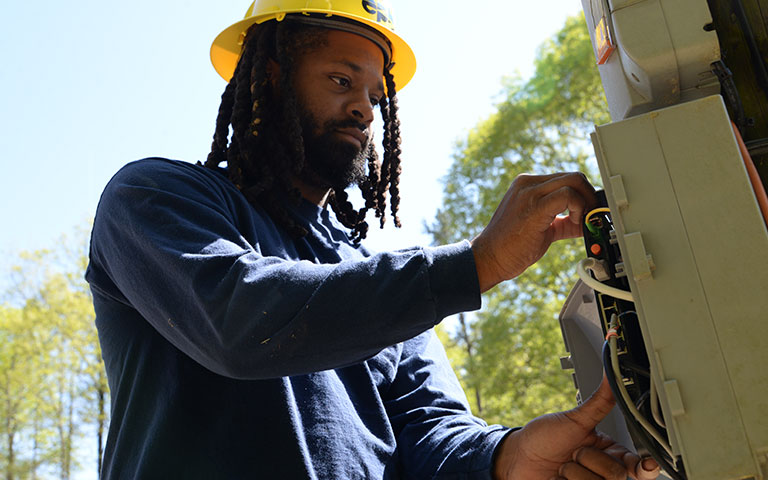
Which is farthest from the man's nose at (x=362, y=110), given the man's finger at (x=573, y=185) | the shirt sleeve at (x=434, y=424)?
the man's finger at (x=573, y=185)

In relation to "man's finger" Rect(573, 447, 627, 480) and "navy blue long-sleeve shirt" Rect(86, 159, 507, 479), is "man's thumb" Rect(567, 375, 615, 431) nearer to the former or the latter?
"man's finger" Rect(573, 447, 627, 480)

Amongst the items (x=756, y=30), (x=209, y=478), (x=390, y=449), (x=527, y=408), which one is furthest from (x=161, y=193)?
(x=527, y=408)

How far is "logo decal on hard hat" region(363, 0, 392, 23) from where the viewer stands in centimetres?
302

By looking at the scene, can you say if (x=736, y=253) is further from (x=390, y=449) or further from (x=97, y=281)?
(x=97, y=281)

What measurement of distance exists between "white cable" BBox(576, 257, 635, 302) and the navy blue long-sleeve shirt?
0.77 ft

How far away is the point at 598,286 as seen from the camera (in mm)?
1512

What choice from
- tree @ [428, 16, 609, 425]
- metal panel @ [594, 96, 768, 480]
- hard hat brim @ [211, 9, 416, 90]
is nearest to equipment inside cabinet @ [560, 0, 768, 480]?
metal panel @ [594, 96, 768, 480]

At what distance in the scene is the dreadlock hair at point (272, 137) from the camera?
2.56m

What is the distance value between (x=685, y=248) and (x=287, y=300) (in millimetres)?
809

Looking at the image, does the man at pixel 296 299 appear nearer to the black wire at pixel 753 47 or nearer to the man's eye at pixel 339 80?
the man's eye at pixel 339 80

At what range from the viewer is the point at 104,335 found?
7.09ft

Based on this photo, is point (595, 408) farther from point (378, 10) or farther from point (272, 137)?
point (378, 10)

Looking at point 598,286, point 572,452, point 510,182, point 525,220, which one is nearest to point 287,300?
point 525,220

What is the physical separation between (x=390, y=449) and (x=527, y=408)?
12.8 meters
